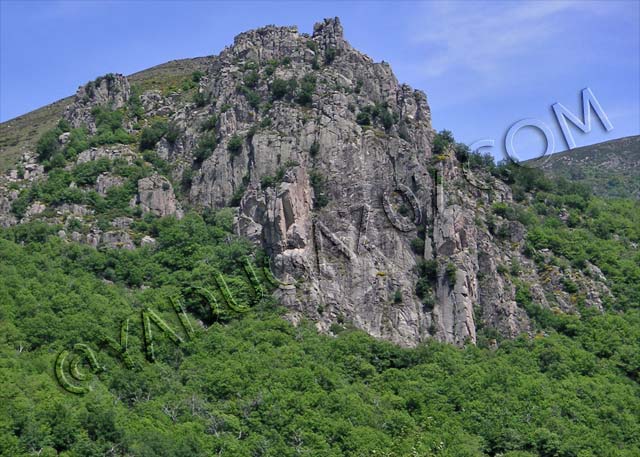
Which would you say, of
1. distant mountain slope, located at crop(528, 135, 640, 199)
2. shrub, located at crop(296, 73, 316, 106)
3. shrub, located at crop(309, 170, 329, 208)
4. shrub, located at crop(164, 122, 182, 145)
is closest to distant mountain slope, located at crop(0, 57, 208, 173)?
shrub, located at crop(164, 122, 182, 145)

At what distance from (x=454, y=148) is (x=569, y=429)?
3433cm

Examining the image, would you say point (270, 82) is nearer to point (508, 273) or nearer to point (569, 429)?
point (508, 273)

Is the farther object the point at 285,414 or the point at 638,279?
the point at 638,279

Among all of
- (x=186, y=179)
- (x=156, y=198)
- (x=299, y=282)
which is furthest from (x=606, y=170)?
(x=299, y=282)

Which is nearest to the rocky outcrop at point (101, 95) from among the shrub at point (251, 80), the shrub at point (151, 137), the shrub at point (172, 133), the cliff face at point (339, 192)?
the cliff face at point (339, 192)

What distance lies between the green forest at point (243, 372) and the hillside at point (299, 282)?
8.0 inches

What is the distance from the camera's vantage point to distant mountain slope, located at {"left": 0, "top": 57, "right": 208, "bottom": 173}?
120 m

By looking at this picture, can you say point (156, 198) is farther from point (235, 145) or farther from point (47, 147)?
point (47, 147)

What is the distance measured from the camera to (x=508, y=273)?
94438 millimetres

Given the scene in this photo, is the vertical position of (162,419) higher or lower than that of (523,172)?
lower

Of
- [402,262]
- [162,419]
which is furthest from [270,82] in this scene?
[162,419]

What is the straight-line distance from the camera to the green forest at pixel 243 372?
69938 millimetres

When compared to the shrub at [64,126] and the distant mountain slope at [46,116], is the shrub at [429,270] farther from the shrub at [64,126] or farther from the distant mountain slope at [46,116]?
the distant mountain slope at [46,116]

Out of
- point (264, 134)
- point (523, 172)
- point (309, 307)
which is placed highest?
point (264, 134)
